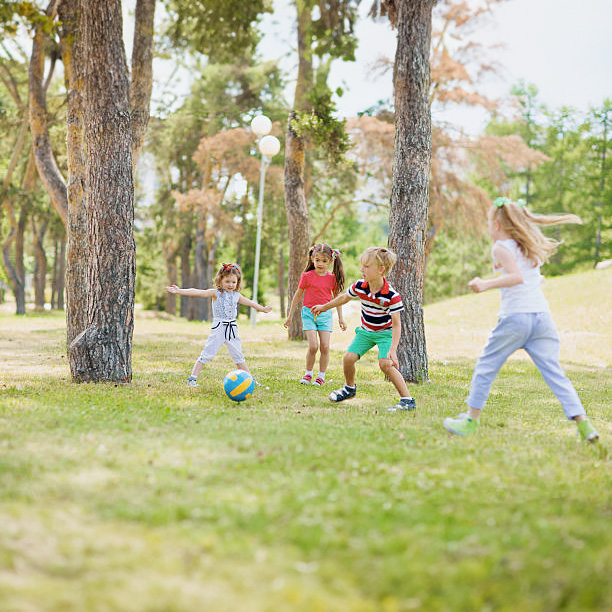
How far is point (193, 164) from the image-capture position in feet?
105

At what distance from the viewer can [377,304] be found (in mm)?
6664

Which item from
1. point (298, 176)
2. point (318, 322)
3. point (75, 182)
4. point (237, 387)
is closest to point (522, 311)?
point (237, 387)

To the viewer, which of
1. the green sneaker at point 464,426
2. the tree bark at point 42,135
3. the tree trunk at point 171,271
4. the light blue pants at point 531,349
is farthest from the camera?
the tree trunk at point 171,271

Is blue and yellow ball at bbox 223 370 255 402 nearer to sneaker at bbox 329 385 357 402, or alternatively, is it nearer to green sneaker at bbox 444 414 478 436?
sneaker at bbox 329 385 357 402

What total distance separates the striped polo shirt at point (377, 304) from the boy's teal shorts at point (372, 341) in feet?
0.19

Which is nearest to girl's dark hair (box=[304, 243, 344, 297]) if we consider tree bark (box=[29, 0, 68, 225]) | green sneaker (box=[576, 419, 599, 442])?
green sneaker (box=[576, 419, 599, 442])

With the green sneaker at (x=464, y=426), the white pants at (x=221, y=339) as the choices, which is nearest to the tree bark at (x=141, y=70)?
the white pants at (x=221, y=339)

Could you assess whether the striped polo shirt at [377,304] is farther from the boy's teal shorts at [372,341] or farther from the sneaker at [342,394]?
the sneaker at [342,394]

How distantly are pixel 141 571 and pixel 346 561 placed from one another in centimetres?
88

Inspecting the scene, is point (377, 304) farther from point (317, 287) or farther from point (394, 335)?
point (317, 287)

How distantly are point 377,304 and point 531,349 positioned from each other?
190cm

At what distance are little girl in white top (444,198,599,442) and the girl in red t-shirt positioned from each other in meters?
3.27

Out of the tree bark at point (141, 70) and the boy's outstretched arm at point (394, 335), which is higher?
the tree bark at point (141, 70)

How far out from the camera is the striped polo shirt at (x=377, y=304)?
6.62m
